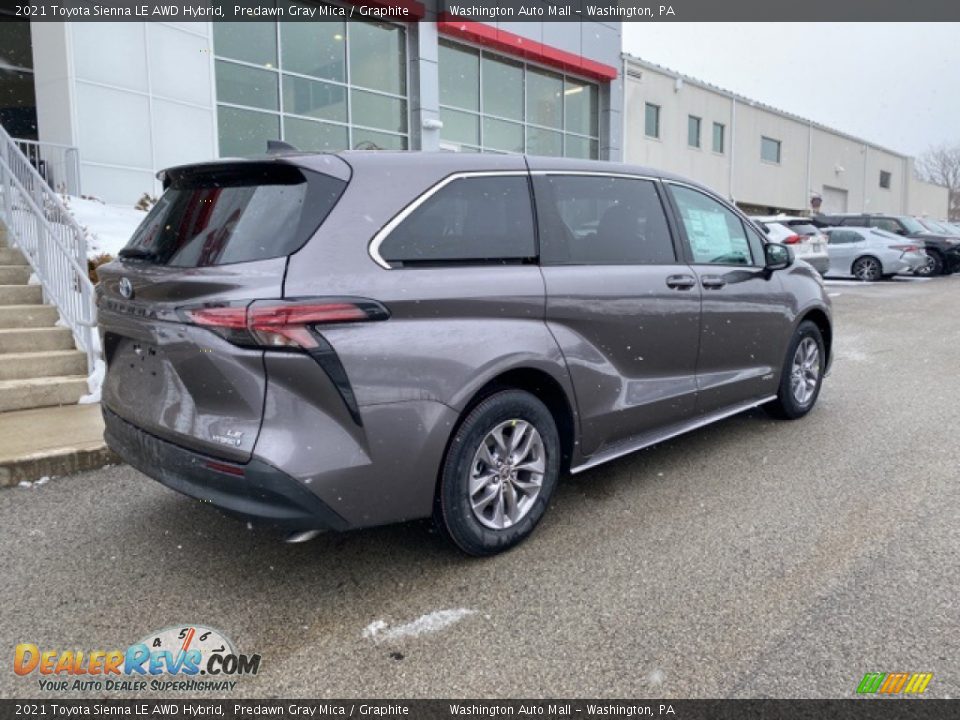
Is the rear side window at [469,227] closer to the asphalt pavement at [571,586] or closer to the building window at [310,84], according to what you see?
the asphalt pavement at [571,586]

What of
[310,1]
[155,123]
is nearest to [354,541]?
[155,123]

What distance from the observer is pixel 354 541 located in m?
3.52

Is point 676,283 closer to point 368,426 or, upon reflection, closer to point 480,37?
point 368,426

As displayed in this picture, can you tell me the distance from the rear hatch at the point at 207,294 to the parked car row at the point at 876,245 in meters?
14.8

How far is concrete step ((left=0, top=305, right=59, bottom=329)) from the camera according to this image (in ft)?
A: 20.5

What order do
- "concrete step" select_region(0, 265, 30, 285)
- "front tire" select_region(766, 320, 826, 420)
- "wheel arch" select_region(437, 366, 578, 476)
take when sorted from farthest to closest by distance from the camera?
"concrete step" select_region(0, 265, 30, 285) < "front tire" select_region(766, 320, 826, 420) < "wheel arch" select_region(437, 366, 578, 476)

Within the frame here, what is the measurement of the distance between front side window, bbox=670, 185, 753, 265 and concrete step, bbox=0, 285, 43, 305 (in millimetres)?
5660

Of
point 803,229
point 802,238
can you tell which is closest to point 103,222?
point 802,238

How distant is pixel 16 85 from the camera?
15219 millimetres

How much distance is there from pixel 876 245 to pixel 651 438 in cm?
1643

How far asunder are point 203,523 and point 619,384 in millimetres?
2228

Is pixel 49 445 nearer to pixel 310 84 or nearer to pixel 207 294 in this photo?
pixel 207 294

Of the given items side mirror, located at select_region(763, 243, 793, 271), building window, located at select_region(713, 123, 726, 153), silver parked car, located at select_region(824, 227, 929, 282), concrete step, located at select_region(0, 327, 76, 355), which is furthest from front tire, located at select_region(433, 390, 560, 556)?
building window, located at select_region(713, 123, 726, 153)

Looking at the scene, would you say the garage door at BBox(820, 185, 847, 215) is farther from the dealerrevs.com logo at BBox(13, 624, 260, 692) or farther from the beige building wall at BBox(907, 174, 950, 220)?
the dealerrevs.com logo at BBox(13, 624, 260, 692)
